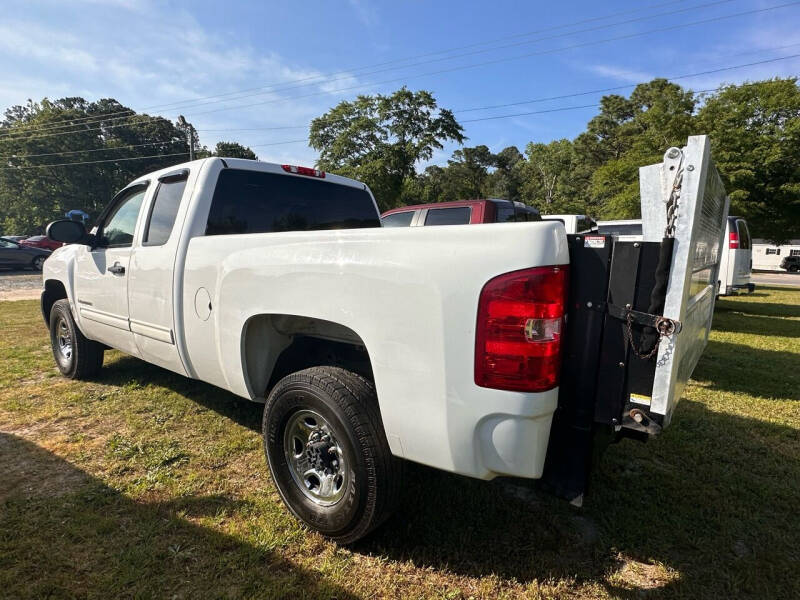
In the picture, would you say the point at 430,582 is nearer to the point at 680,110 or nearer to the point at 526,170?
the point at 680,110

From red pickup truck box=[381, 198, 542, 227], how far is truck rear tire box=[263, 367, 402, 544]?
454cm

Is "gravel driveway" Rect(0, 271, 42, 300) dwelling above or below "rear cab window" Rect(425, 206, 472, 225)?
below

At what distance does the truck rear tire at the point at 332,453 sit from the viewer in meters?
1.99

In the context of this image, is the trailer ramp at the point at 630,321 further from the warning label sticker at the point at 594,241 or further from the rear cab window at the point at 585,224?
the rear cab window at the point at 585,224

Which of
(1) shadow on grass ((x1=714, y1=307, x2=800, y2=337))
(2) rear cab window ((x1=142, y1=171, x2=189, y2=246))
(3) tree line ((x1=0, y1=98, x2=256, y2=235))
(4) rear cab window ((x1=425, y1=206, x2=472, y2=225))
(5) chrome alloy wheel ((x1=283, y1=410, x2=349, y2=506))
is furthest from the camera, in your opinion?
(3) tree line ((x1=0, y1=98, x2=256, y2=235))

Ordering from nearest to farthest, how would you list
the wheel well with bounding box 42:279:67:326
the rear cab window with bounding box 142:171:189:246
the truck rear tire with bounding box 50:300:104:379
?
the rear cab window with bounding box 142:171:189:246 → the truck rear tire with bounding box 50:300:104:379 → the wheel well with bounding box 42:279:67:326

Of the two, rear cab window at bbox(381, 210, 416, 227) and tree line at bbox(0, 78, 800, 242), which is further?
tree line at bbox(0, 78, 800, 242)

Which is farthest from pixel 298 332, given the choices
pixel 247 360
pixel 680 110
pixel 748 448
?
pixel 680 110

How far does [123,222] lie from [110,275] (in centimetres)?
49

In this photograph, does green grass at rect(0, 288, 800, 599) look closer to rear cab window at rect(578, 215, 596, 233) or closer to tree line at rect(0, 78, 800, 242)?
rear cab window at rect(578, 215, 596, 233)

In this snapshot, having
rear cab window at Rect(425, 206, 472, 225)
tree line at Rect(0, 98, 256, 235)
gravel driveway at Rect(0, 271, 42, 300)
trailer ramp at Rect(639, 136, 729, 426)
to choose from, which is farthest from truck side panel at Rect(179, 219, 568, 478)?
tree line at Rect(0, 98, 256, 235)

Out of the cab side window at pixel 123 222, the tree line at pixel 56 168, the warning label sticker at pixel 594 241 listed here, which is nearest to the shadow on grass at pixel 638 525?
the warning label sticker at pixel 594 241

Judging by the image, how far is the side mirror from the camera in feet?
Result: 12.5

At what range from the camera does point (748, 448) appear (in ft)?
11.1
